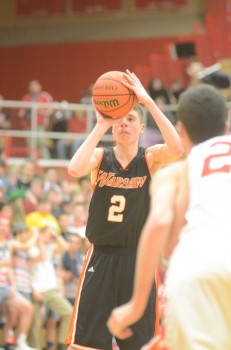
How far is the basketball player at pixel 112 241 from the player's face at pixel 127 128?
0.06m

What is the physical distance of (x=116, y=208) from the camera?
6082 mm

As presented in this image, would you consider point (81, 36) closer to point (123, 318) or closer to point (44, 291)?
point (44, 291)

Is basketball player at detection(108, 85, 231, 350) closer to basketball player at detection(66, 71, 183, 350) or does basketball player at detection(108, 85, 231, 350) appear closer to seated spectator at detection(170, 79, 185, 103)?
basketball player at detection(66, 71, 183, 350)

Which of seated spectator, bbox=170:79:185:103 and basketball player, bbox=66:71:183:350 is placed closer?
basketball player, bbox=66:71:183:350

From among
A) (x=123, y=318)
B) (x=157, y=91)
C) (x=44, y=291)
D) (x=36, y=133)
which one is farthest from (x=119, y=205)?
(x=157, y=91)

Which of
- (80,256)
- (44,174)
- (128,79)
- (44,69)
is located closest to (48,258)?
(80,256)

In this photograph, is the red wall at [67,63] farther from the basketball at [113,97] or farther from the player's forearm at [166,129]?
the player's forearm at [166,129]

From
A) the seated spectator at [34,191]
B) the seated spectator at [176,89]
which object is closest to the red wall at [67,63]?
the seated spectator at [176,89]

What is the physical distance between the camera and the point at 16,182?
1398 cm

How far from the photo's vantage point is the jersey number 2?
19.9 ft

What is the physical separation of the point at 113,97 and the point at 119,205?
2.52 ft

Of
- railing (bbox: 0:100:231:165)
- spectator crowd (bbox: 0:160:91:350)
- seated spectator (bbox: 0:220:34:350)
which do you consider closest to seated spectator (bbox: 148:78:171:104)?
railing (bbox: 0:100:231:165)

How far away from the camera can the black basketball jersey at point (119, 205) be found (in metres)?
6.04

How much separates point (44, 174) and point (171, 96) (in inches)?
145
